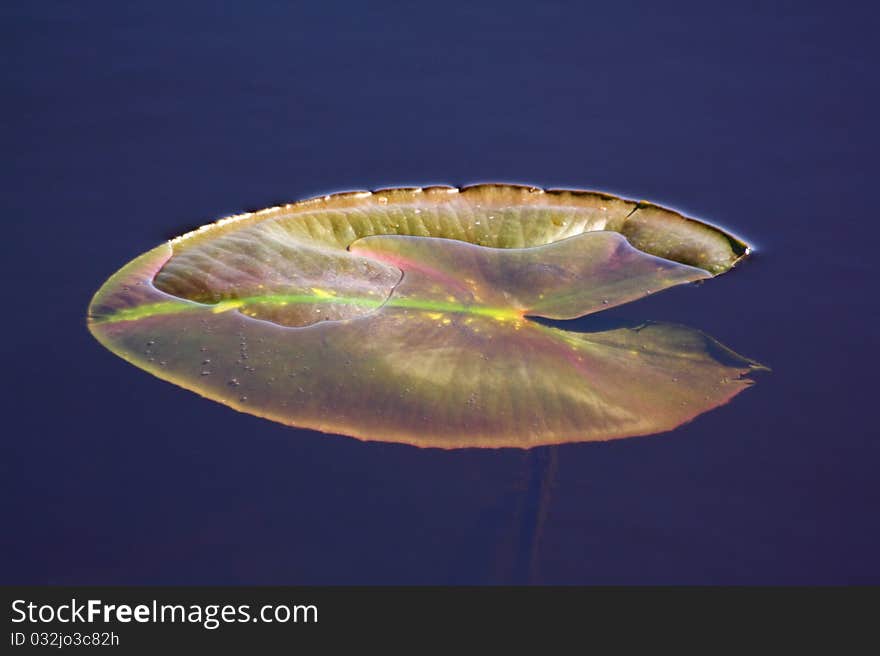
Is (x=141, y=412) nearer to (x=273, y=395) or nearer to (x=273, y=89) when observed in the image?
(x=273, y=395)

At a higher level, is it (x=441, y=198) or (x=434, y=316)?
(x=441, y=198)

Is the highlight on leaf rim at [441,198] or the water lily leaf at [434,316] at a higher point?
the highlight on leaf rim at [441,198]

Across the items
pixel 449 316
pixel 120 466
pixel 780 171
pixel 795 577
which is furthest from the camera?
pixel 780 171

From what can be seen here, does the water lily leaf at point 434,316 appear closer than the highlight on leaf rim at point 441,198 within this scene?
Yes

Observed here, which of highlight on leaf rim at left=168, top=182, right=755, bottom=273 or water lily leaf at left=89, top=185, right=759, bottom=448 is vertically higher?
highlight on leaf rim at left=168, top=182, right=755, bottom=273

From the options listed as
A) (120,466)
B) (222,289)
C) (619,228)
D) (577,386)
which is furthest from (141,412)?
(619,228)

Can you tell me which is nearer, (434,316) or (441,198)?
(434,316)

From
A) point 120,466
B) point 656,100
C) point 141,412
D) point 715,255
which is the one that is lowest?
point 120,466

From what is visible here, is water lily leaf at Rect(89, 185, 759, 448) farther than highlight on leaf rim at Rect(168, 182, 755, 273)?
No
